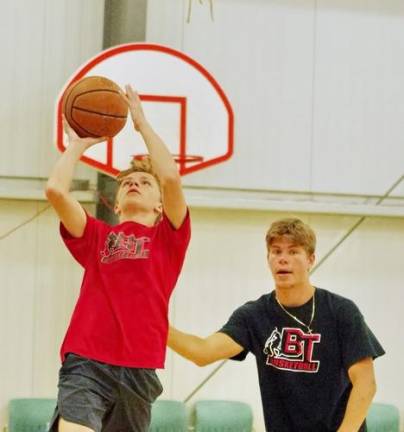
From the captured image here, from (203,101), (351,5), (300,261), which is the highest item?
(351,5)

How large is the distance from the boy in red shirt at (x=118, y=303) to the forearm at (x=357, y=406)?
0.83m

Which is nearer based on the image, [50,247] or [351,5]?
[50,247]

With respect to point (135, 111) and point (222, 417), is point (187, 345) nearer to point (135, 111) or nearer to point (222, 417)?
point (135, 111)

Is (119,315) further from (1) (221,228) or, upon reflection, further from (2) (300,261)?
(1) (221,228)

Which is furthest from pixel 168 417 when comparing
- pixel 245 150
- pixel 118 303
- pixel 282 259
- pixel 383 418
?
pixel 118 303

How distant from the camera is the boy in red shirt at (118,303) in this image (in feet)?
13.3

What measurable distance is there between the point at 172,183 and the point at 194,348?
3.13 feet

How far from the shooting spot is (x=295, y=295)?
4.63 meters

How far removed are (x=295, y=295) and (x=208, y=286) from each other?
325cm

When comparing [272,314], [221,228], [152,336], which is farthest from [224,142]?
[152,336]

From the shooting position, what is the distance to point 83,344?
13.4 feet

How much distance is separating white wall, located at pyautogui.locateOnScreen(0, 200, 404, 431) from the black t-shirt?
10.4 feet

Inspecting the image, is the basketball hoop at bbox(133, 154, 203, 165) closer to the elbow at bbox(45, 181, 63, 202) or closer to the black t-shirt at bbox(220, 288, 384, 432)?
the black t-shirt at bbox(220, 288, 384, 432)

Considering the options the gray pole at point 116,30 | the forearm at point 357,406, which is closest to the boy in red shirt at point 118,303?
the forearm at point 357,406
